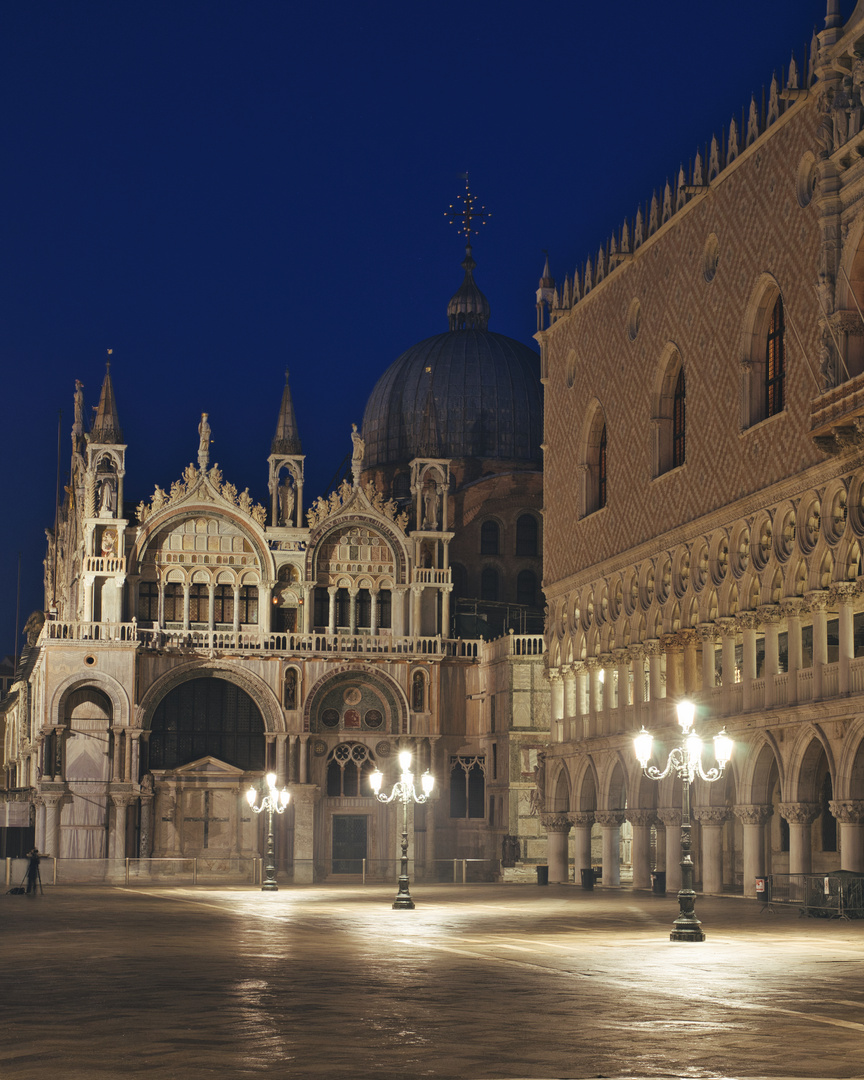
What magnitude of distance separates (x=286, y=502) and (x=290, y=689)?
6.51 meters

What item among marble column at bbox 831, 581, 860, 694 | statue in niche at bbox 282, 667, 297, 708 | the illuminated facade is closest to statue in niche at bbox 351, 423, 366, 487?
the illuminated facade

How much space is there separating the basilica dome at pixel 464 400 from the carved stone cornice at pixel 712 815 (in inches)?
1222

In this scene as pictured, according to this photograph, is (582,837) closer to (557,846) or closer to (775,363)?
(557,846)

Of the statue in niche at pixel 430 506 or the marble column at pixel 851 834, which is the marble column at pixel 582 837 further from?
the marble column at pixel 851 834

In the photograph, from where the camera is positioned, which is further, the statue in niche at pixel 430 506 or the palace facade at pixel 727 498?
the statue in niche at pixel 430 506

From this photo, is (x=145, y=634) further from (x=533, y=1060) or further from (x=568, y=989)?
(x=533, y=1060)

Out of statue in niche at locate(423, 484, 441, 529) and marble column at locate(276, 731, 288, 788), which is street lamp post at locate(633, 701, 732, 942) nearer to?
marble column at locate(276, 731, 288, 788)

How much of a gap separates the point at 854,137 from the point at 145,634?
104ft

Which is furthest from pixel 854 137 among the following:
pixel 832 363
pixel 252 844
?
pixel 252 844

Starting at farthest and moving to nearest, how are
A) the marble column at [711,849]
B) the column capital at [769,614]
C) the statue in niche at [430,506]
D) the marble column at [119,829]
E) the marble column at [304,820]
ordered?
the statue in niche at [430,506]
the marble column at [304,820]
the marble column at [119,829]
the marble column at [711,849]
the column capital at [769,614]

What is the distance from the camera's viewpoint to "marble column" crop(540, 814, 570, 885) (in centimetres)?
5062

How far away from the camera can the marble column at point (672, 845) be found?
4185 centimetres

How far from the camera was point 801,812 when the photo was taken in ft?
115

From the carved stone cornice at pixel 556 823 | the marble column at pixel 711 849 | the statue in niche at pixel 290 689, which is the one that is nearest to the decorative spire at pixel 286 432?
the statue in niche at pixel 290 689
